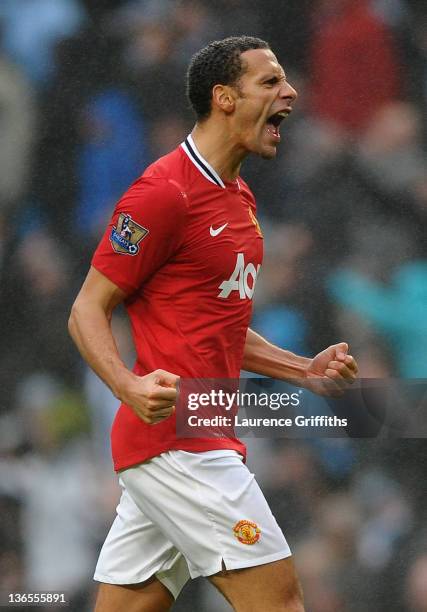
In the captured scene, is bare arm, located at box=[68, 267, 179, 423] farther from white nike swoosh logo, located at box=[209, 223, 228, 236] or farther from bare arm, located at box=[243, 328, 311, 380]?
bare arm, located at box=[243, 328, 311, 380]

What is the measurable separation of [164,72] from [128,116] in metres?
0.21

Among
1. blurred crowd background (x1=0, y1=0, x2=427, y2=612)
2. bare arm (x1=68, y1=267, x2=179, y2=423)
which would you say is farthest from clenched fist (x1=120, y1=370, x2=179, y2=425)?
blurred crowd background (x1=0, y1=0, x2=427, y2=612)

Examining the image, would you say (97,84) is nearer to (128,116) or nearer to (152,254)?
(128,116)

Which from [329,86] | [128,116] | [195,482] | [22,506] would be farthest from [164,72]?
[195,482]

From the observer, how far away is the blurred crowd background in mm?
4320

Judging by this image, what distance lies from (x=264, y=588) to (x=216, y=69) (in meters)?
1.32

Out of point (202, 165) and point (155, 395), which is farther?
point (202, 165)

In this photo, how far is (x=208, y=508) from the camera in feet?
9.04

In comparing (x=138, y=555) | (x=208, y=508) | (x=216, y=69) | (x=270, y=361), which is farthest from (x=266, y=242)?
(x=208, y=508)

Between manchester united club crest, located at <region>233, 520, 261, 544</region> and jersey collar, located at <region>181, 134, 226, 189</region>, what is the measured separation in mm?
839

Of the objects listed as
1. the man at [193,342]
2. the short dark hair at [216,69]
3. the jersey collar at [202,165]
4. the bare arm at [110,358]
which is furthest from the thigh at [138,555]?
the short dark hair at [216,69]

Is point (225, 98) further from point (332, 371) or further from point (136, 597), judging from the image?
point (136, 597)

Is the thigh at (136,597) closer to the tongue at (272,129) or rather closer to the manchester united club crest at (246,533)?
the manchester united club crest at (246,533)

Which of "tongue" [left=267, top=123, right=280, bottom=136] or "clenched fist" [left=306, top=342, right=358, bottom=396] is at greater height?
"tongue" [left=267, top=123, right=280, bottom=136]
